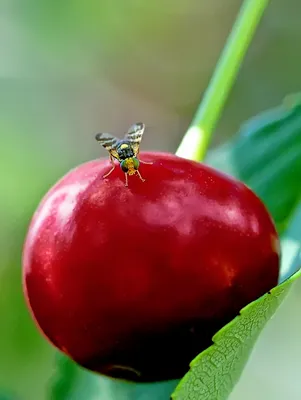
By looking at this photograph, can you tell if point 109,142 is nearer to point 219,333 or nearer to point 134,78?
point 219,333

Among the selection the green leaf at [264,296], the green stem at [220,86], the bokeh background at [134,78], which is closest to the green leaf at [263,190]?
the green leaf at [264,296]

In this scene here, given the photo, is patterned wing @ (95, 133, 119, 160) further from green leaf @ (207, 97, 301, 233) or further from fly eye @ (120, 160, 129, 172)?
green leaf @ (207, 97, 301, 233)

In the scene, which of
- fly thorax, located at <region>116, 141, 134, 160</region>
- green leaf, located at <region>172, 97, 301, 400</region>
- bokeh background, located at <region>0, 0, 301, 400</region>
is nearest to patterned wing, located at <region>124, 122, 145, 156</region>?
fly thorax, located at <region>116, 141, 134, 160</region>

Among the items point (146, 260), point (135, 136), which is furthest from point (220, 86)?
point (146, 260)

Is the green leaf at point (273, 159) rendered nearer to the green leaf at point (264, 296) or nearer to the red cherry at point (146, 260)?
the green leaf at point (264, 296)

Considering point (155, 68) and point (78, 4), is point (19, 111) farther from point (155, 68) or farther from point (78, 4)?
point (155, 68)
